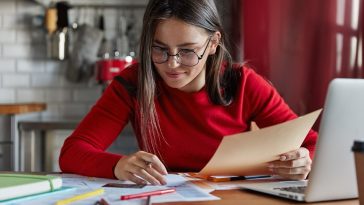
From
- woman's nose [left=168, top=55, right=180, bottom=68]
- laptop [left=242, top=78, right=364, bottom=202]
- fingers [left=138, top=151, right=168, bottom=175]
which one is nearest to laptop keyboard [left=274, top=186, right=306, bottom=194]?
laptop [left=242, top=78, right=364, bottom=202]

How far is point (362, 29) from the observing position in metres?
2.30

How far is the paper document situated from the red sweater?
33 cm

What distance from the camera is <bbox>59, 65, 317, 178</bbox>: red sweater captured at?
150 centimetres

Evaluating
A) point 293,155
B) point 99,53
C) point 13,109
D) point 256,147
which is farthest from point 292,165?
point 99,53

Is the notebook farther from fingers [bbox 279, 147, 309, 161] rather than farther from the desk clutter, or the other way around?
fingers [bbox 279, 147, 309, 161]

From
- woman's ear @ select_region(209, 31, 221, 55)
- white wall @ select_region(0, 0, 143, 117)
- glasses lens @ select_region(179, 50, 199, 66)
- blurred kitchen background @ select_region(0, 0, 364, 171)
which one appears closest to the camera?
glasses lens @ select_region(179, 50, 199, 66)

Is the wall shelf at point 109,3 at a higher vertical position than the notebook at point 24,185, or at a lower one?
higher

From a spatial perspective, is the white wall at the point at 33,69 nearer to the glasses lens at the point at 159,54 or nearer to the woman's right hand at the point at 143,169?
the glasses lens at the point at 159,54

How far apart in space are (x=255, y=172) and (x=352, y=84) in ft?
1.34

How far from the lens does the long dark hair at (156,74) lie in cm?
139

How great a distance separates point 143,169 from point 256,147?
24cm

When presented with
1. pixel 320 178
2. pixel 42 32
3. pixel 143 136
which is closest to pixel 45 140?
pixel 42 32

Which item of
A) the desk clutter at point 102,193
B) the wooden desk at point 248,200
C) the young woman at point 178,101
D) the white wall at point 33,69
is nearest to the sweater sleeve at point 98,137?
the young woman at point 178,101

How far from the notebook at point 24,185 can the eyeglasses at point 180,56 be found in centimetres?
45
